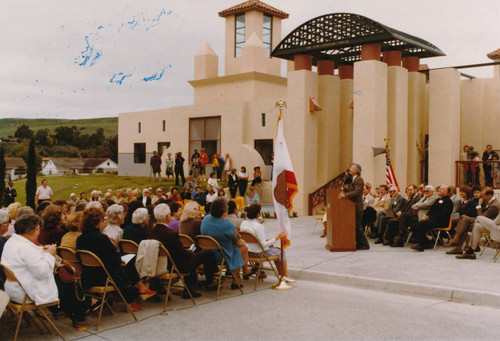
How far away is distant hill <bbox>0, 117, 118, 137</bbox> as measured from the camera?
2886 inches

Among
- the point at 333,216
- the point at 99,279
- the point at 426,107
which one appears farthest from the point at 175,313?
the point at 426,107

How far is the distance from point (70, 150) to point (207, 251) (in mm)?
71100

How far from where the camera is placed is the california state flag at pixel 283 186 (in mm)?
8633

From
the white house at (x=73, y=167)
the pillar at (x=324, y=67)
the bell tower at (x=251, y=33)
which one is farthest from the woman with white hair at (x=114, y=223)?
the white house at (x=73, y=167)

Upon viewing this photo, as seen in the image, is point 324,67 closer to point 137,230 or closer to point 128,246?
point 137,230

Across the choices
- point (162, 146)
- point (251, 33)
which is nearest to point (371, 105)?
point (251, 33)

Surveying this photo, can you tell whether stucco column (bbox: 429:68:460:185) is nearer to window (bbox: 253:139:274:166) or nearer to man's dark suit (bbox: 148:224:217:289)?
window (bbox: 253:139:274:166)

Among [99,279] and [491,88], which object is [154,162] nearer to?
[491,88]

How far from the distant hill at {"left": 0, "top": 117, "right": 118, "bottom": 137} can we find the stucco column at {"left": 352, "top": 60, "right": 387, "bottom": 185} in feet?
184

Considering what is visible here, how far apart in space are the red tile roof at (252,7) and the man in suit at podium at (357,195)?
21.5 m

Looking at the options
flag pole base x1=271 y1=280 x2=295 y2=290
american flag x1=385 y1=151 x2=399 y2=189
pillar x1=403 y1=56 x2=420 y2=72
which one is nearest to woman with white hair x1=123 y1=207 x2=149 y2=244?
flag pole base x1=271 y1=280 x2=295 y2=290

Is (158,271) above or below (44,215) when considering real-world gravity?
below

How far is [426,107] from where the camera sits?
68.8ft

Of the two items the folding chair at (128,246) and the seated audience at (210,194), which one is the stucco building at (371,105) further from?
the folding chair at (128,246)
